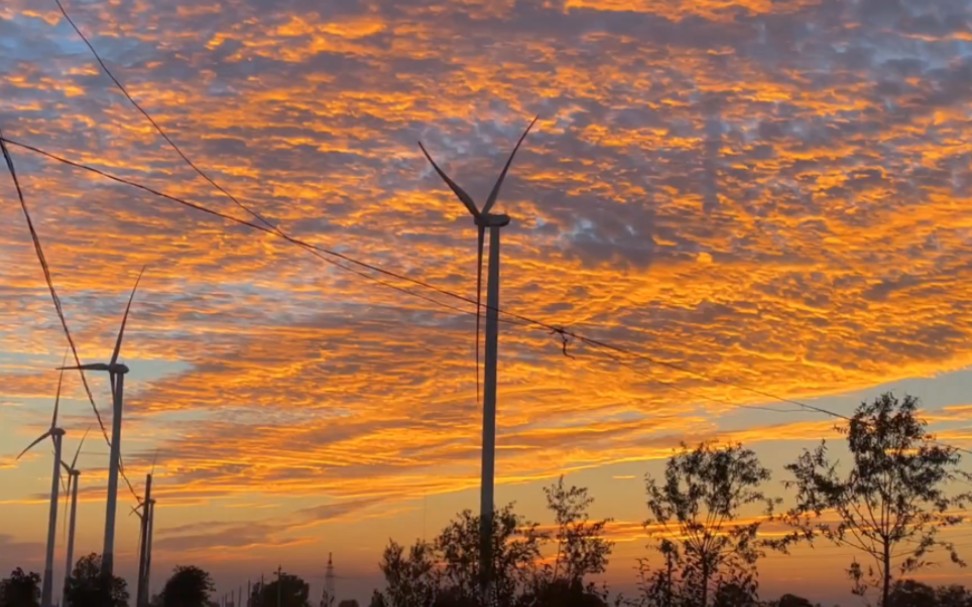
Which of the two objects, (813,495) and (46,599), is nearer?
(813,495)

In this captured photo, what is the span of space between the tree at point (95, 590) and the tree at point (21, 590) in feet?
10.5

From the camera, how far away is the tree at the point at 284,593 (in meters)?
125

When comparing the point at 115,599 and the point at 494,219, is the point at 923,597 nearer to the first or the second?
the point at 494,219

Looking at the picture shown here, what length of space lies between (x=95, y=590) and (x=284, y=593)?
42.8 m

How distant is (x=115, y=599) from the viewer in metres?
93.1

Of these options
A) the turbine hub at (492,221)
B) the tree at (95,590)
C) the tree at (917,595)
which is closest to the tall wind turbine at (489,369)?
the turbine hub at (492,221)

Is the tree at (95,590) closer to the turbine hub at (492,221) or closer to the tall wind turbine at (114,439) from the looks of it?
the tall wind turbine at (114,439)

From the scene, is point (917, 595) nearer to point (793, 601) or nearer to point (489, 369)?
point (793, 601)

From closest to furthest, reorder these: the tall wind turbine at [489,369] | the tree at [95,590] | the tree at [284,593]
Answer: the tall wind turbine at [489,369] < the tree at [95,590] < the tree at [284,593]

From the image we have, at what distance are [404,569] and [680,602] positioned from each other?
10750mm

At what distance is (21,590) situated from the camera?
99.8 metres

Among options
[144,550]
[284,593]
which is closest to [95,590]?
[144,550]

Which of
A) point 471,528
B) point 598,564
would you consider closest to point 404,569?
point 471,528

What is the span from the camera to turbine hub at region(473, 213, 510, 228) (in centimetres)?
4791
